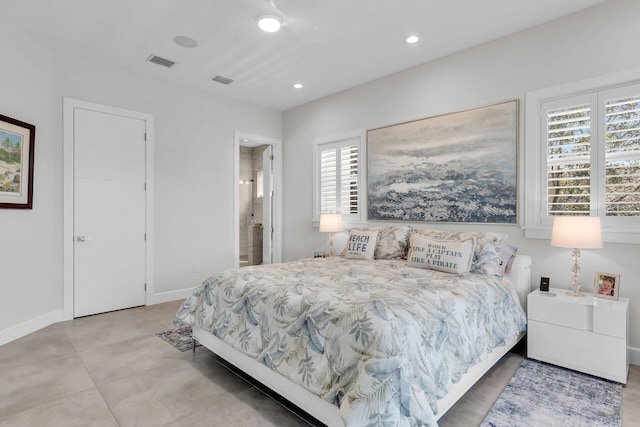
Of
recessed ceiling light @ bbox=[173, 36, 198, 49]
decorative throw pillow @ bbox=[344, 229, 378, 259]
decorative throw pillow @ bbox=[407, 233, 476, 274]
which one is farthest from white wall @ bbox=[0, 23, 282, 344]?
decorative throw pillow @ bbox=[407, 233, 476, 274]

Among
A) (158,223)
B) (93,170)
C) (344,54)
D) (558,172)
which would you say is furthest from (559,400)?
(93,170)

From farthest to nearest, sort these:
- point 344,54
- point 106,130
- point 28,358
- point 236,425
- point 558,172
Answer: point 106,130 → point 344,54 → point 558,172 → point 28,358 → point 236,425

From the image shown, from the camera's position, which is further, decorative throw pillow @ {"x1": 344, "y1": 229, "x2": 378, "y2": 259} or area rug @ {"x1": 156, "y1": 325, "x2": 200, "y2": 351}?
decorative throw pillow @ {"x1": 344, "y1": 229, "x2": 378, "y2": 259}

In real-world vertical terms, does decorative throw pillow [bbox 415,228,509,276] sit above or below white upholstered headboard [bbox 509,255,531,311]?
above

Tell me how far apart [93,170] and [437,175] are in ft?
12.9

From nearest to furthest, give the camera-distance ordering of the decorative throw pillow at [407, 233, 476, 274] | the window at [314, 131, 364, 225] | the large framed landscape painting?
1. the decorative throw pillow at [407, 233, 476, 274]
2. the large framed landscape painting
3. the window at [314, 131, 364, 225]

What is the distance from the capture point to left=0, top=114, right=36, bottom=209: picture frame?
307 cm

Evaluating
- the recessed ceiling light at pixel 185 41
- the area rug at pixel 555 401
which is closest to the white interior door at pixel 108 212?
the recessed ceiling light at pixel 185 41

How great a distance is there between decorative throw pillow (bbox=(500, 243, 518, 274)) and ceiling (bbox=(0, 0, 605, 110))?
2.05 m

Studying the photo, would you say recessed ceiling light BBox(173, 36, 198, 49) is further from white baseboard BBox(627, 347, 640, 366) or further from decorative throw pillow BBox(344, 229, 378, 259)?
white baseboard BBox(627, 347, 640, 366)

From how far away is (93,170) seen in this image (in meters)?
3.91

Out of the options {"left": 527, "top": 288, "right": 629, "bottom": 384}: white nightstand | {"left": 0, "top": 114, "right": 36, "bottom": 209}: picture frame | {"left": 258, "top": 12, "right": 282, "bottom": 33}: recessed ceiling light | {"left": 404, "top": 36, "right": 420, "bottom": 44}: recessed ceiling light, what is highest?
{"left": 404, "top": 36, "right": 420, "bottom": 44}: recessed ceiling light

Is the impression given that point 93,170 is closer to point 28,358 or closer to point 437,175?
point 28,358

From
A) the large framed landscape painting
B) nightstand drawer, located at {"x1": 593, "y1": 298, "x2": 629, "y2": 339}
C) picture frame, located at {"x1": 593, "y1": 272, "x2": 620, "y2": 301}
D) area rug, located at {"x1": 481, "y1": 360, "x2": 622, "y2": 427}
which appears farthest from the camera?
the large framed landscape painting
